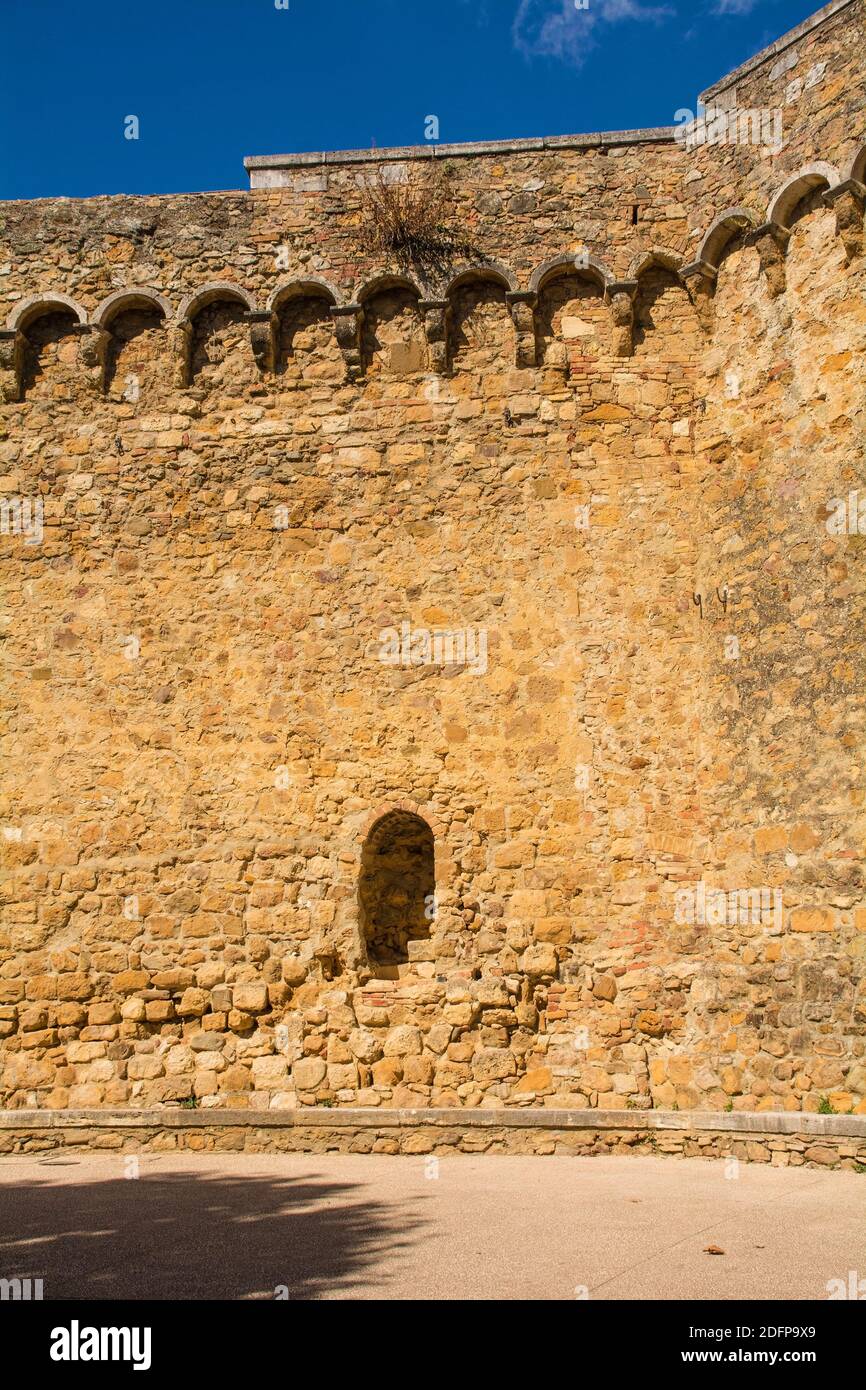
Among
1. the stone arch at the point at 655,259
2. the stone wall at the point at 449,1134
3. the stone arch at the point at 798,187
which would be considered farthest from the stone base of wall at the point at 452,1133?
the stone arch at the point at 655,259

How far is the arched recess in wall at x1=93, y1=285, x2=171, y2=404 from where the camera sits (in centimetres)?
1138

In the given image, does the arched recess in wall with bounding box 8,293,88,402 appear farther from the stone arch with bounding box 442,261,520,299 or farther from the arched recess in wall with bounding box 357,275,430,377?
the stone arch with bounding box 442,261,520,299

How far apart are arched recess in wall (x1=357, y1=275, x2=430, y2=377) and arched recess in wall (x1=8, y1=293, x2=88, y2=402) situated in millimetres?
2603

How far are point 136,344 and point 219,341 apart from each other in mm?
762

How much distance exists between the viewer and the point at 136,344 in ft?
37.8

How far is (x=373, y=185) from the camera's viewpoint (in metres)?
11.3

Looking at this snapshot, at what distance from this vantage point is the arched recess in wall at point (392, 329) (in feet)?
36.8

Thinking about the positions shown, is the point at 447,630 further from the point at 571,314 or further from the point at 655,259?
the point at 655,259

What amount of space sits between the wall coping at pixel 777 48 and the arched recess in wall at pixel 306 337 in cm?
368

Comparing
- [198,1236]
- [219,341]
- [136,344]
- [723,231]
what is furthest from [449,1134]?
[723,231]

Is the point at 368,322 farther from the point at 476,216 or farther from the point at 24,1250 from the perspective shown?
the point at 24,1250

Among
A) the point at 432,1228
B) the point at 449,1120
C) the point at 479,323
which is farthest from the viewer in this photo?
the point at 479,323

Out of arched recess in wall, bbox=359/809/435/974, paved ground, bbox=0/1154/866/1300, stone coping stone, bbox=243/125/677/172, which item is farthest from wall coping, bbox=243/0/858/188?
paved ground, bbox=0/1154/866/1300

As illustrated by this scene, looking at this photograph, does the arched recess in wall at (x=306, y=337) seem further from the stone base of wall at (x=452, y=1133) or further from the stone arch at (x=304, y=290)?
the stone base of wall at (x=452, y=1133)
